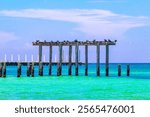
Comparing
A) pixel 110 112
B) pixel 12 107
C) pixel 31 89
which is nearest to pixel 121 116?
pixel 110 112

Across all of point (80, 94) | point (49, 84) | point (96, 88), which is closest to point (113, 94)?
point (80, 94)

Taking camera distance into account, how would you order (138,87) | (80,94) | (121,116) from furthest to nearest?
(138,87) → (80,94) → (121,116)

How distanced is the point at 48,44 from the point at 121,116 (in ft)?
112

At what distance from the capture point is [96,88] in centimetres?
4275

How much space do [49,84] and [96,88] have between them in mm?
4942

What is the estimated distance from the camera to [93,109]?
76.2 feet

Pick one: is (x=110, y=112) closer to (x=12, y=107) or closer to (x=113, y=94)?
(x=12, y=107)

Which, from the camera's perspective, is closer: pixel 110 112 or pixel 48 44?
pixel 110 112

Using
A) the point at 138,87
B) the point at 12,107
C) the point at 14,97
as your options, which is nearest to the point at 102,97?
the point at 14,97

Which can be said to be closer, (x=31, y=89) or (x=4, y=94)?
(x=4, y=94)

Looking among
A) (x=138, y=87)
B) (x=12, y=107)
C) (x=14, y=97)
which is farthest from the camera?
(x=138, y=87)

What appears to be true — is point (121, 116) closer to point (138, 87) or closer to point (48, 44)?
point (138, 87)

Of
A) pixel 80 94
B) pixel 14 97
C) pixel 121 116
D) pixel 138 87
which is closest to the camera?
pixel 121 116

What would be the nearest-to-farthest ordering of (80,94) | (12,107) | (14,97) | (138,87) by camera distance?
1. (12,107)
2. (14,97)
3. (80,94)
4. (138,87)
